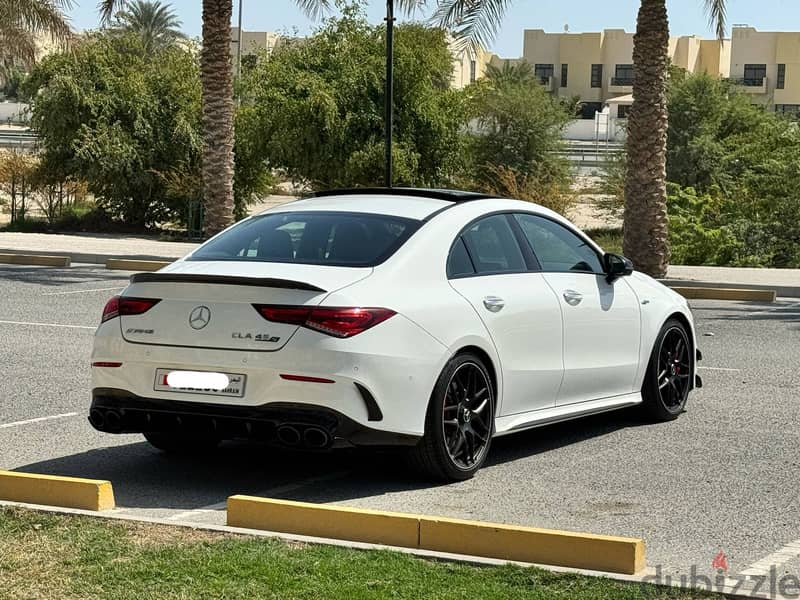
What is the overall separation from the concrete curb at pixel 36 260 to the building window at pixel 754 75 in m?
103

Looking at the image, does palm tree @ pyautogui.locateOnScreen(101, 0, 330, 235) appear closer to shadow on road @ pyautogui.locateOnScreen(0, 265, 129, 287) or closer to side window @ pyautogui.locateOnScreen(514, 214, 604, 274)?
shadow on road @ pyautogui.locateOnScreen(0, 265, 129, 287)

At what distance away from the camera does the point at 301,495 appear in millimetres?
7789

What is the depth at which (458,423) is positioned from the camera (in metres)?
8.06

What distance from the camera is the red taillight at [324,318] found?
7.51 meters

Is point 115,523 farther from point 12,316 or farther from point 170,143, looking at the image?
point 170,143

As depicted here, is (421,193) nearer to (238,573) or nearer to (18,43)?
(238,573)

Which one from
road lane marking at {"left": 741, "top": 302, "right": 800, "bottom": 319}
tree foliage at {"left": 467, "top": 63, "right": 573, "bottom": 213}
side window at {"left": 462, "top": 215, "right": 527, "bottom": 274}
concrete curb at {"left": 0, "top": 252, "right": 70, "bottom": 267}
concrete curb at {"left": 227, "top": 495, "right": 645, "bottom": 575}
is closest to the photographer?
concrete curb at {"left": 227, "top": 495, "right": 645, "bottom": 575}

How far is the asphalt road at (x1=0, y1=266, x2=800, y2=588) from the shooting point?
7.17 m

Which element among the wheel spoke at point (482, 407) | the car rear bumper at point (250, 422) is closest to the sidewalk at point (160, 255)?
the wheel spoke at point (482, 407)

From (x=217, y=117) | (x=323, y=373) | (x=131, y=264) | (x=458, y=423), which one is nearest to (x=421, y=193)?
(x=458, y=423)

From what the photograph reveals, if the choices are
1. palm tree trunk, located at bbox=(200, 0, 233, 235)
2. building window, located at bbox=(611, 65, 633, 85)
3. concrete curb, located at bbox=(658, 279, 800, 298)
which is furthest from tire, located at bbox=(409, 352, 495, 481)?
building window, located at bbox=(611, 65, 633, 85)

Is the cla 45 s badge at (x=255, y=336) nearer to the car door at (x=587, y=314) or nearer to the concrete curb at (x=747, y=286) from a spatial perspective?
the car door at (x=587, y=314)

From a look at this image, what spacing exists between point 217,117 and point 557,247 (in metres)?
16.9

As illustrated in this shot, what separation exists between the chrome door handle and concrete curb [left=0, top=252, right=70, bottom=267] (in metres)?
18.1
